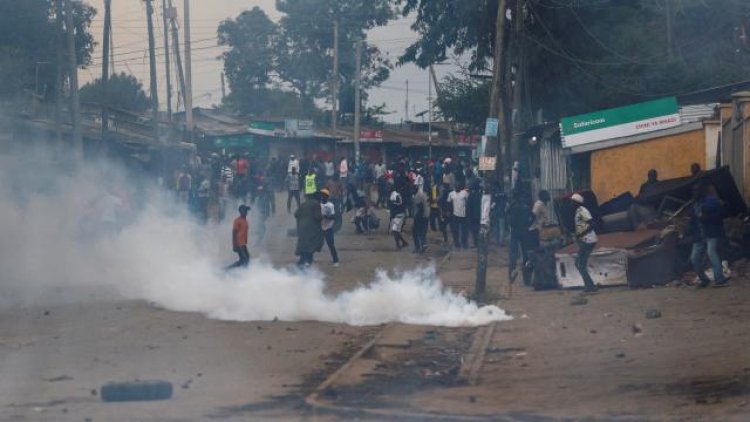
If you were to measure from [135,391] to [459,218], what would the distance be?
19.4m

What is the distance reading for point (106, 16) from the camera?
40250mm

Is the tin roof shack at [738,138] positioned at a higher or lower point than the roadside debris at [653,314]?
higher

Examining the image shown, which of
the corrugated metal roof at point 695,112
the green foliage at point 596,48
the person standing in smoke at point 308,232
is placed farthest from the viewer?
the green foliage at point 596,48

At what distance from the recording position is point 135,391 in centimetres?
1078

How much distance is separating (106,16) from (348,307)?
2546 cm

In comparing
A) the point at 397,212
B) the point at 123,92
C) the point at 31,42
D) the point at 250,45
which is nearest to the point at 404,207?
the point at 397,212

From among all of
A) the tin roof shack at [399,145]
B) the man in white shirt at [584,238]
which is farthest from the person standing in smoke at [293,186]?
the tin roof shack at [399,145]

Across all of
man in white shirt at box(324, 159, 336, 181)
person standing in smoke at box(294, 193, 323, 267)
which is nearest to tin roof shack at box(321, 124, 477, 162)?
man in white shirt at box(324, 159, 336, 181)

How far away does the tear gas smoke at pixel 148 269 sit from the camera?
1750 cm

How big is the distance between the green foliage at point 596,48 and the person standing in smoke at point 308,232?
47.5 ft

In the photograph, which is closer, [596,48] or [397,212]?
[397,212]

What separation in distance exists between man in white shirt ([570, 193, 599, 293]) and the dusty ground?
60cm

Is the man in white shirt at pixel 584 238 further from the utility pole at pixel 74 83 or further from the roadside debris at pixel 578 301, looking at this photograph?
the utility pole at pixel 74 83

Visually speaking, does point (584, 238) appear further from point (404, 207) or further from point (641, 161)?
point (404, 207)
